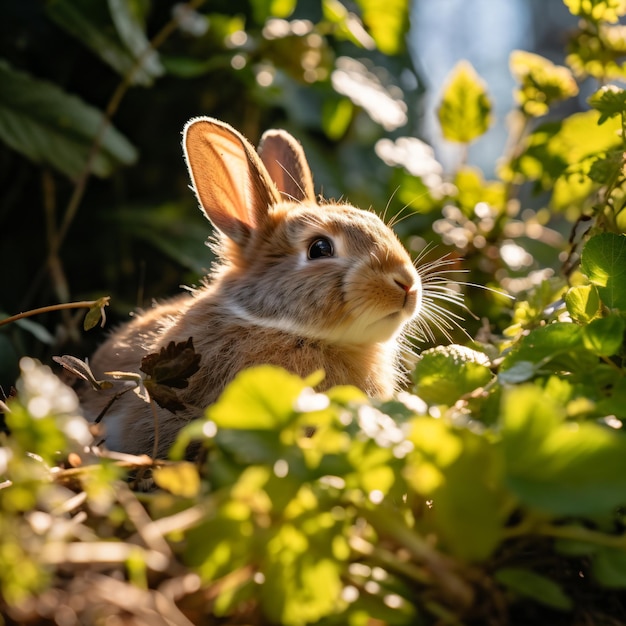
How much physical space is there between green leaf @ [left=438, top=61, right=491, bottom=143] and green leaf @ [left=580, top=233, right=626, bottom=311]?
3.07 feet

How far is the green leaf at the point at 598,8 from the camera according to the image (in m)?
1.44

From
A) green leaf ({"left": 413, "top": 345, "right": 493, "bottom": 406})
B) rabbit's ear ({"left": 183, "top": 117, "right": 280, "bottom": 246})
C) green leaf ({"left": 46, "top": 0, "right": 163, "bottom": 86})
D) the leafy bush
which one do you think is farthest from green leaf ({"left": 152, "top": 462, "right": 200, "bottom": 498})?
green leaf ({"left": 46, "top": 0, "right": 163, "bottom": 86})

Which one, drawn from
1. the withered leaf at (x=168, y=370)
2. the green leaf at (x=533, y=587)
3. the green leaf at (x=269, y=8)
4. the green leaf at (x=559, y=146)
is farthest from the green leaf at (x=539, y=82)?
the green leaf at (x=533, y=587)

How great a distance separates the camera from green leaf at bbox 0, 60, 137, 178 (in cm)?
192

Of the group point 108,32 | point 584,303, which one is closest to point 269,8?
point 108,32

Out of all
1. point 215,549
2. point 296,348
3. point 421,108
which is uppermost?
point 421,108

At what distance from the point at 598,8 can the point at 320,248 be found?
0.71 metres

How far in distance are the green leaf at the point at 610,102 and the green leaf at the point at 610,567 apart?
0.75 meters

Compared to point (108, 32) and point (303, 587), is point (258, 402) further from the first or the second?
point (108, 32)

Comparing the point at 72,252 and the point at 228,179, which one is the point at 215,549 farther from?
the point at 72,252

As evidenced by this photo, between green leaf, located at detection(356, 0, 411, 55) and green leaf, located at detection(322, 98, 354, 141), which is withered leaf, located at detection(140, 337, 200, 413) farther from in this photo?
green leaf, located at detection(356, 0, 411, 55)

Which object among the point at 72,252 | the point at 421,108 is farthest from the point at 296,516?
the point at 421,108

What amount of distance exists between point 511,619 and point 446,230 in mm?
1298

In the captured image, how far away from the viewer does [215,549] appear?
0.73 meters
